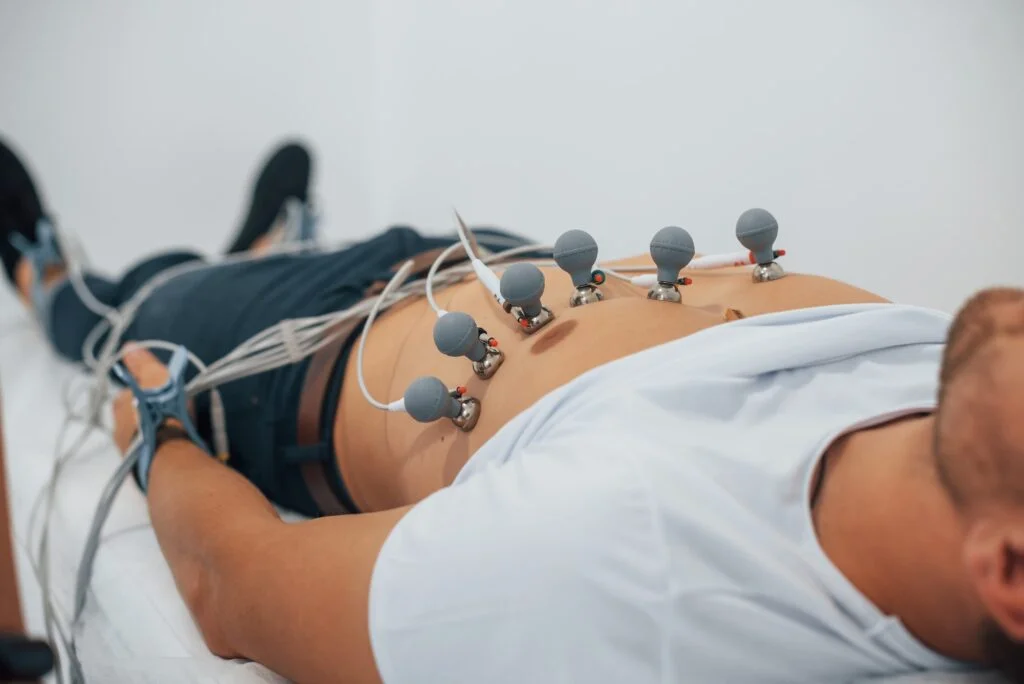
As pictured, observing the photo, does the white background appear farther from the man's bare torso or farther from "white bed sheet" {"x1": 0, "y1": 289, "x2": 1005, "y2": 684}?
the man's bare torso

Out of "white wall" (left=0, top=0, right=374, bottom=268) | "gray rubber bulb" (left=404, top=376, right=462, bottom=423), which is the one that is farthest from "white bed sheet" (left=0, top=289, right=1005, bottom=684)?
"white wall" (left=0, top=0, right=374, bottom=268)

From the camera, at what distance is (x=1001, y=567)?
1.40 ft

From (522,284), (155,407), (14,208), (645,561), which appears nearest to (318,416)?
A: (155,407)

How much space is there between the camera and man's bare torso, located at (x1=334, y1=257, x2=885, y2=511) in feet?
2.02

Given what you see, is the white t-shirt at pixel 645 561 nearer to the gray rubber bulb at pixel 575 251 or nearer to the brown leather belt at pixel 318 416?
the gray rubber bulb at pixel 575 251

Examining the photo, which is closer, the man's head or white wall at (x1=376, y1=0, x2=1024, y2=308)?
the man's head

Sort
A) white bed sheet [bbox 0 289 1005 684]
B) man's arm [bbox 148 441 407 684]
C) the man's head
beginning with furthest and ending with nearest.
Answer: white bed sheet [bbox 0 289 1005 684] → man's arm [bbox 148 441 407 684] → the man's head

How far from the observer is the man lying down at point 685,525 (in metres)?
0.47

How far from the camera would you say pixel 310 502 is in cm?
85

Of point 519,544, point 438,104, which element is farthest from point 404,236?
point 438,104

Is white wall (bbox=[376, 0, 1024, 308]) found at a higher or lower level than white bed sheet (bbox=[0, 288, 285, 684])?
higher

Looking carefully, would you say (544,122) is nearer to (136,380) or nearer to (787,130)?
(787,130)

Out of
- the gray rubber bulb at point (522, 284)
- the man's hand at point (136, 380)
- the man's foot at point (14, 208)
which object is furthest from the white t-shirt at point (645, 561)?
the man's foot at point (14, 208)

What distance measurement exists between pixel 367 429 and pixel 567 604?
0.34 metres
